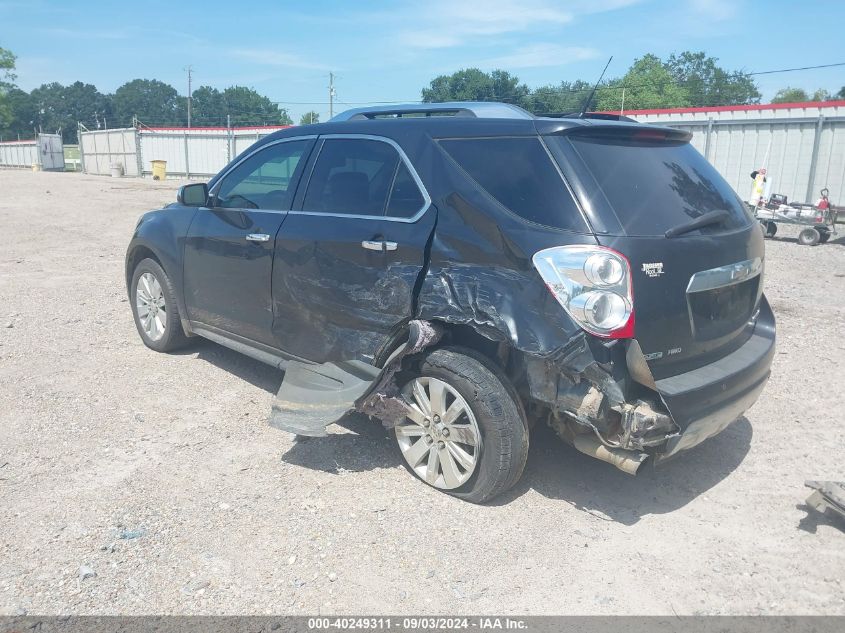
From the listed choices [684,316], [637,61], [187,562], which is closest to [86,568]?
[187,562]

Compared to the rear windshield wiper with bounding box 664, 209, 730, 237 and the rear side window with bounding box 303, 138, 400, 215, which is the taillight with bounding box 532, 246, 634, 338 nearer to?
the rear windshield wiper with bounding box 664, 209, 730, 237

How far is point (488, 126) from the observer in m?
3.56

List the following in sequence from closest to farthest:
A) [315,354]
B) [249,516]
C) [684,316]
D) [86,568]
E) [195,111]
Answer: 1. [86,568]
2. [684,316]
3. [249,516]
4. [315,354]
5. [195,111]

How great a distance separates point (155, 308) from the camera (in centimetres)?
580

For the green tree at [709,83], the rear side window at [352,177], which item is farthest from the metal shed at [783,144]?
the green tree at [709,83]

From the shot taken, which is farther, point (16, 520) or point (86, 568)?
point (16, 520)

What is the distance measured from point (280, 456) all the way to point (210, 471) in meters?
0.41

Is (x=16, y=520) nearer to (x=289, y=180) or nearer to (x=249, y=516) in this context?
(x=249, y=516)

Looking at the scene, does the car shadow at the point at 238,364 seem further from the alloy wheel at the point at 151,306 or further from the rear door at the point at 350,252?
the rear door at the point at 350,252

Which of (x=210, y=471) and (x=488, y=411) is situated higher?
(x=488, y=411)

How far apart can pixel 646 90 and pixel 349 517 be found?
7833cm

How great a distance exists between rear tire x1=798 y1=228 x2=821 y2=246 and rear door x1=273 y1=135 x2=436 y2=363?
1253cm

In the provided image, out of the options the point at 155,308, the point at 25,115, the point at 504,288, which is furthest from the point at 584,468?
the point at 25,115

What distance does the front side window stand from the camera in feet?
14.8
